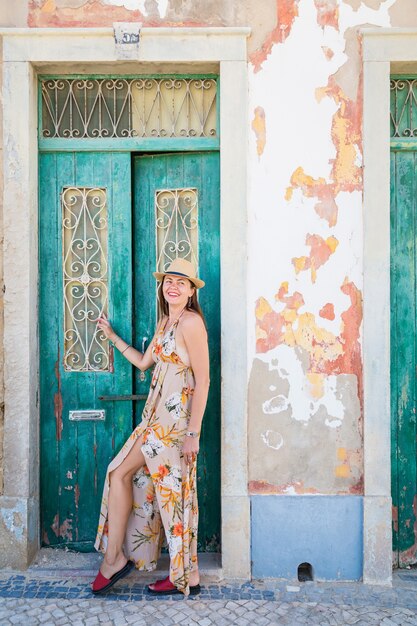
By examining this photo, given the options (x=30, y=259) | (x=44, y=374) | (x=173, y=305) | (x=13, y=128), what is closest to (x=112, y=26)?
(x=13, y=128)

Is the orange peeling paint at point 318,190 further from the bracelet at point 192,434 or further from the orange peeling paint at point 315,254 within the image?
the bracelet at point 192,434

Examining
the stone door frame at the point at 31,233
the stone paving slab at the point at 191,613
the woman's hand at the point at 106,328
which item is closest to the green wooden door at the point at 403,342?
the stone paving slab at the point at 191,613

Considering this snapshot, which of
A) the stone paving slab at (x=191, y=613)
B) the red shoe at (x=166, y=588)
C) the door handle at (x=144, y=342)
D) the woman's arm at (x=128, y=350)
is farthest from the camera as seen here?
the door handle at (x=144, y=342)

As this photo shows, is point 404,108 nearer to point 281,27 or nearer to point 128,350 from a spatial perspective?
point 281,27

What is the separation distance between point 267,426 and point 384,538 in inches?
41.3

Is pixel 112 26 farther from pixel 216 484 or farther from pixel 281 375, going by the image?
pixel 216 484

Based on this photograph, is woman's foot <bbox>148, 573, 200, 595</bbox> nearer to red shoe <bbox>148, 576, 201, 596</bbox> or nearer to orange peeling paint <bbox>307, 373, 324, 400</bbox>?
red shoe <bbox>148, 576, 201, 596</bbox>

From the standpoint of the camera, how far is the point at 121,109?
4.16m

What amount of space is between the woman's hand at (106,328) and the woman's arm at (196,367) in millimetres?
710

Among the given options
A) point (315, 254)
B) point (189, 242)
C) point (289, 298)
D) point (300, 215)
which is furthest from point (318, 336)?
point (189, 242)

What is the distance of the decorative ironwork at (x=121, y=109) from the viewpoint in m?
4.16

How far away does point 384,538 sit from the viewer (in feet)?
12.6

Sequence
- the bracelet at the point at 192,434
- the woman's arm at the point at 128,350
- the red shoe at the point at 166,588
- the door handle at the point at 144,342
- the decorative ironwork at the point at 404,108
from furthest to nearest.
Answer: the door handle at the point at 144,342
the decorative ironwork at the point at 404,108
the woman's arm at the point at 128,350
the red shoe at the point at 166,588
the bracelet at the point at 192,434

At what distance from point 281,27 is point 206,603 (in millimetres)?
3721
